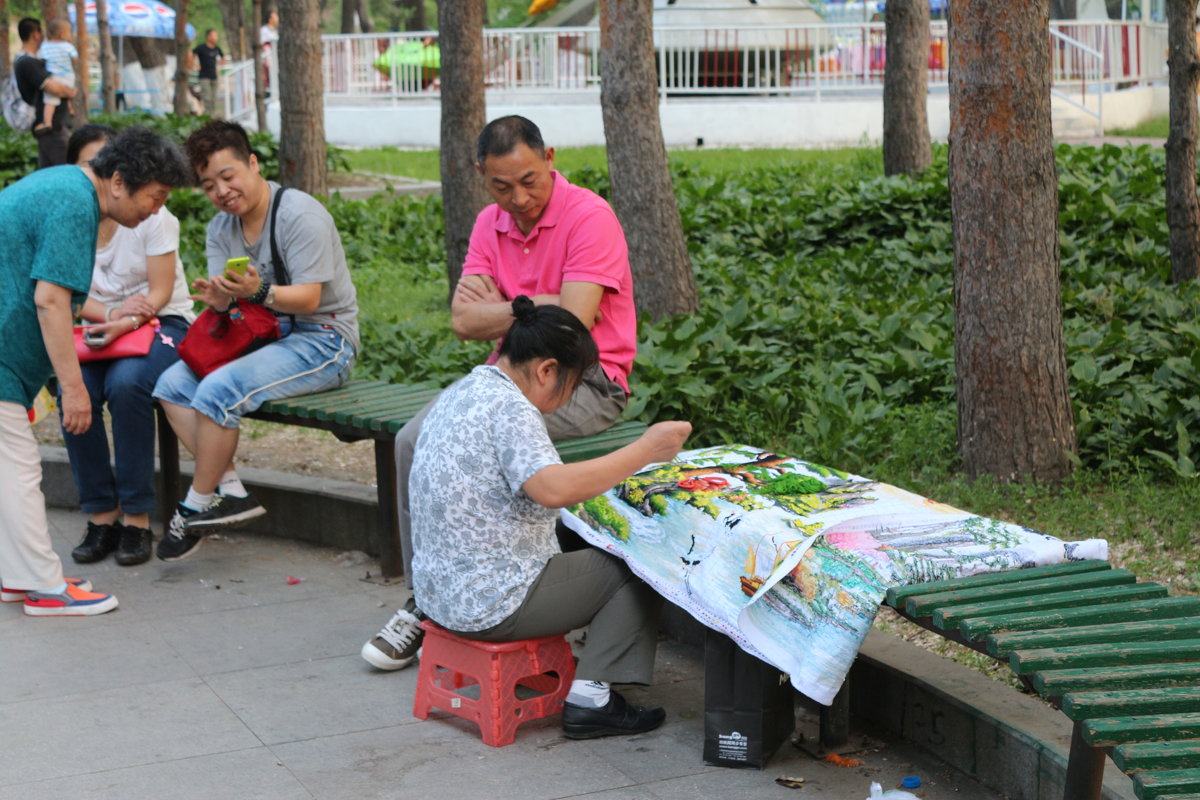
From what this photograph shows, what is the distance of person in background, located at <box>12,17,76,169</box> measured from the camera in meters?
13.0

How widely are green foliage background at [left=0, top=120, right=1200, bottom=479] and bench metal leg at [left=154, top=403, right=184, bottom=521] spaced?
165 centimetres

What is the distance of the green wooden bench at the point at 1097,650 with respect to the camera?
9.11 feet

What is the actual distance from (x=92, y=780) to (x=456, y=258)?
605 cm

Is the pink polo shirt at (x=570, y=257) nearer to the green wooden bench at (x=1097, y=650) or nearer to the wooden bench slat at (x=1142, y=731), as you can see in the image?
the green wooden bench at (x=1097, y=650)

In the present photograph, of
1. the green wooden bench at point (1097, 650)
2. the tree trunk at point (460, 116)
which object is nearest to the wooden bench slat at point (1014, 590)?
the green wooden bench at point (1097, 650)

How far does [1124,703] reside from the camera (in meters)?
2.89

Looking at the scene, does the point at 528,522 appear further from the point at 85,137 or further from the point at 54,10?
the point at 54,10

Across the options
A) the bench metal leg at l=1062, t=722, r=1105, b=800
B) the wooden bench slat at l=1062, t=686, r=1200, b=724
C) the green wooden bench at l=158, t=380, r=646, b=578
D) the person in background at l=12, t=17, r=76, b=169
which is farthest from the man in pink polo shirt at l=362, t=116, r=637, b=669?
the person in background at l=12, t=17, r=76, b=169

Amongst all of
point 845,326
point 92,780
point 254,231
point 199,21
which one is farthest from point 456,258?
point 199,21

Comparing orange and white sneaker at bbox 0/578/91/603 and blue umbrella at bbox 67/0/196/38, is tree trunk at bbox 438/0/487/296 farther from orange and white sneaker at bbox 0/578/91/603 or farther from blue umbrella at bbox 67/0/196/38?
blue umbrella at bbox 67/0/196/38

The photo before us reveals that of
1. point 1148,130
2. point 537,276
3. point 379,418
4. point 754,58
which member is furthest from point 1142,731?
point 754,58

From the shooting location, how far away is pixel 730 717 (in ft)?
12.7

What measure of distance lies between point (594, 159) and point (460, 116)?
10.3 metres

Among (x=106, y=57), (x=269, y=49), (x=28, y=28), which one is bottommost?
(x=28, y=28)
